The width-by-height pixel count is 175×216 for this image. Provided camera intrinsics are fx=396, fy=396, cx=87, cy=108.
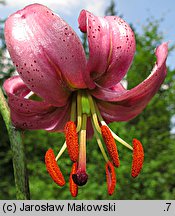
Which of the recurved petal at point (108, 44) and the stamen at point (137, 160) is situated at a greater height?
the recurved petal at point (108, 44)

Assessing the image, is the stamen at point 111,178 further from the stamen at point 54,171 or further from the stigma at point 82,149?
the stamen at point 54,171

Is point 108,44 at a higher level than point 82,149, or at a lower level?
higher

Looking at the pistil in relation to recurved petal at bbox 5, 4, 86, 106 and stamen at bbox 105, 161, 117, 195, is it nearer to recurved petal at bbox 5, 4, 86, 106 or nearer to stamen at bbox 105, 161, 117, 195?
stamen at bbox 105, 161, 117, 195

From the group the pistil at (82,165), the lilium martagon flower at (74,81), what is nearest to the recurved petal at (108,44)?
the lilium martagon flower at (74,81)

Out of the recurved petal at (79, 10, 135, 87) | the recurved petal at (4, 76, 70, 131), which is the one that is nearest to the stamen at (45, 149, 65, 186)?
the recurved petal at (4, 76, 70, 131)

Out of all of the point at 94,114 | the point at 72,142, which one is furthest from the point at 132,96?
the point at 72,142

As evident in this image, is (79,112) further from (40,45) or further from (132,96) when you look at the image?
(40,45)

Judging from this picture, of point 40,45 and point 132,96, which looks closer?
point 40,45
